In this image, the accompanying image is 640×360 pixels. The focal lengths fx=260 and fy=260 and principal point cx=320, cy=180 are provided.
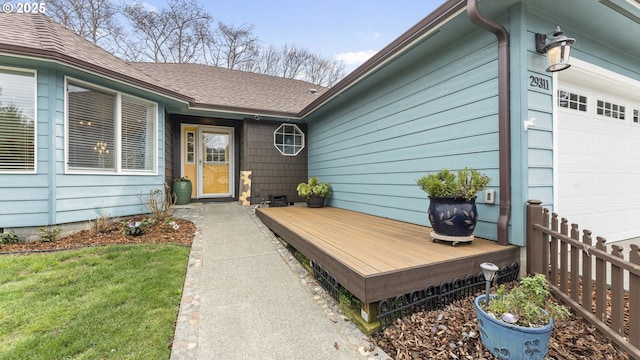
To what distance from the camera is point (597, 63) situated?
3.11m

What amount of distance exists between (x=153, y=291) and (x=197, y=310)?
1.88 ft

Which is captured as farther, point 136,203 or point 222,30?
point 222,30

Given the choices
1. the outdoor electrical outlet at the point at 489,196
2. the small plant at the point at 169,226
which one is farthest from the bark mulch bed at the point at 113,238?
the outdoor electrical outlet at the point at 489,196

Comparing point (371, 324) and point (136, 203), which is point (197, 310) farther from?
point (136, 203)

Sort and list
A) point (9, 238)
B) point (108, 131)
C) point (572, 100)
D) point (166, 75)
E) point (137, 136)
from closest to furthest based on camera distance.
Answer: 1. point (572, 100)
2. point (9, 238)
3. point (108, 131)
4. point (137, 136)
5. point (166, 75)

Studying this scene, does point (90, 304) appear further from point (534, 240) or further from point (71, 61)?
point (534, 240)

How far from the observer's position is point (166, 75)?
772cm

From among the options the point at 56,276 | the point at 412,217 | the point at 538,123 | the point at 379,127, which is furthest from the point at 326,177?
the point at 56,276

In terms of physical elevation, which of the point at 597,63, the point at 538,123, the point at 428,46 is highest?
the point at 428,46

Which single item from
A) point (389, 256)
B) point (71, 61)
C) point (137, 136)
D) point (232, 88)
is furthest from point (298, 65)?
point (389, 256)

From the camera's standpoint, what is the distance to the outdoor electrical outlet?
2.68 m

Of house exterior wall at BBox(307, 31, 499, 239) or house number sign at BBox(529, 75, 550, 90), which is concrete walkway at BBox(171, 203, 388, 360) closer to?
house exterior wall at BBox(307, 31, 499, 239)

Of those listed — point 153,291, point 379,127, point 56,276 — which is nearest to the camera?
point 153,291

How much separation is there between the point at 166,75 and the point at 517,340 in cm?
934
